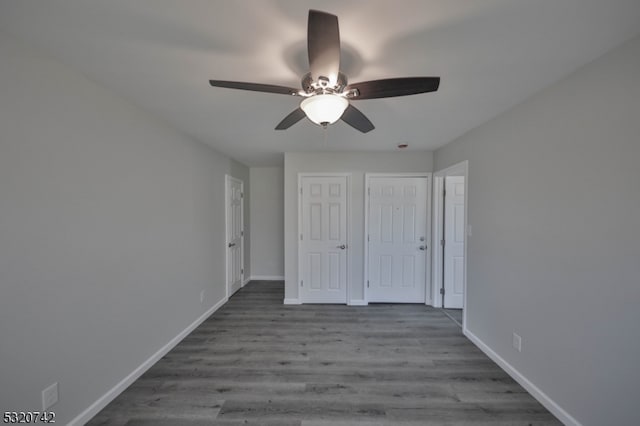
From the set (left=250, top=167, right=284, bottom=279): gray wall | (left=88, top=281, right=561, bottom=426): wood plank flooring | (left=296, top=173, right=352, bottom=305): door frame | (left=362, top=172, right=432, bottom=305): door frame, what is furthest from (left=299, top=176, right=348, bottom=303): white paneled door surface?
(left=250, top=167, right=284, bottom=279): gray wall

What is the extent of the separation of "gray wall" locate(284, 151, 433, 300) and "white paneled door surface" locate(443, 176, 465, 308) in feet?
1.53

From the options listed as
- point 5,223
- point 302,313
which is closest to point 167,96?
point 5,223

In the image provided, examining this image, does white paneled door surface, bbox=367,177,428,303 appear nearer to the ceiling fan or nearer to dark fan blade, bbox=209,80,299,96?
the ceiling fan

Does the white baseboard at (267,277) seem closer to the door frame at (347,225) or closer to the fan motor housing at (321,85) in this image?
the door frame at (347,225)

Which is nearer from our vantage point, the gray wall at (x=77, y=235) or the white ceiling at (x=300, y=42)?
the white ceiling at (x=300, y=42)

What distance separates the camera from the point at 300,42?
123 centimetres

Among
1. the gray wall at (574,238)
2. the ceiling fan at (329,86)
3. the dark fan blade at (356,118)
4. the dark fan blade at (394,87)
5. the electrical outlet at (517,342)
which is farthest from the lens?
the electrical outlet at (517,342)

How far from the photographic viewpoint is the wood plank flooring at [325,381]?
5.38 ft

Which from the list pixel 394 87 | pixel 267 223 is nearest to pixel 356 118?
pixel 394 87

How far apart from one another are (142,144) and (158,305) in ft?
4.89

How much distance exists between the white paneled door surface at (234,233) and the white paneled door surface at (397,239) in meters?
2.20

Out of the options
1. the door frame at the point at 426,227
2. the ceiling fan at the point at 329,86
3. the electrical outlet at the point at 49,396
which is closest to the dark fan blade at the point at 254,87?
the ceiling fan at the point at 329,86

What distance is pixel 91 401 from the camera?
5.26 feet

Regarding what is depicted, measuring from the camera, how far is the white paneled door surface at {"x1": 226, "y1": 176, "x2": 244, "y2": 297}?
3754 mm
